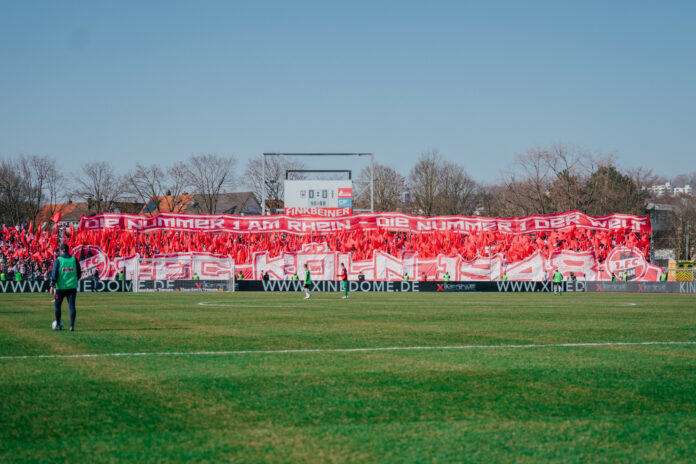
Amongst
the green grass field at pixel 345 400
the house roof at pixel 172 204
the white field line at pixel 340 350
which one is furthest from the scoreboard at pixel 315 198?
the white field line at pixel 340 350

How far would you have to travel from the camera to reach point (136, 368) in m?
10.6

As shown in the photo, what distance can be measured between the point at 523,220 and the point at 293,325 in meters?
45.0

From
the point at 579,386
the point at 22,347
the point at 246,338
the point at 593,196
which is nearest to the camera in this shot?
the point at 579,386

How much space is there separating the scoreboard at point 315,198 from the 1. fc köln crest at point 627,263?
20.9m

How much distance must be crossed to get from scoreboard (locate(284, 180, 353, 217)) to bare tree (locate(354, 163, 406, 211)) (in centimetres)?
3480

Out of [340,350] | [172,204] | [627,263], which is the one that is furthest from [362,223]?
[340,350]

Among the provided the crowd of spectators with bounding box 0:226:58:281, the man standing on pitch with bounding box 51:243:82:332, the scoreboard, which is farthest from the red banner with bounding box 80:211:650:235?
the man standing on pitch with bounding box 51:243:82:332

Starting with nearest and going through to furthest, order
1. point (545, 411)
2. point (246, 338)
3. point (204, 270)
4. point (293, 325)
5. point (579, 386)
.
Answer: point (545, 411) → point (579, 386) → point (246, 338) → point (293, 325) → point (204, 270)

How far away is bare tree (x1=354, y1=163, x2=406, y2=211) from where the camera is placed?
304 ft

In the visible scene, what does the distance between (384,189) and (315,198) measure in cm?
3767

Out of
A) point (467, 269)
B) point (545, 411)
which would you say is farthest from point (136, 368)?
point (467, 269)

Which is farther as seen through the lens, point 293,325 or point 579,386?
point 293,325

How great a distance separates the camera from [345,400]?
827cm

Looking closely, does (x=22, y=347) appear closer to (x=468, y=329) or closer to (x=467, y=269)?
(x=468, y=329)
